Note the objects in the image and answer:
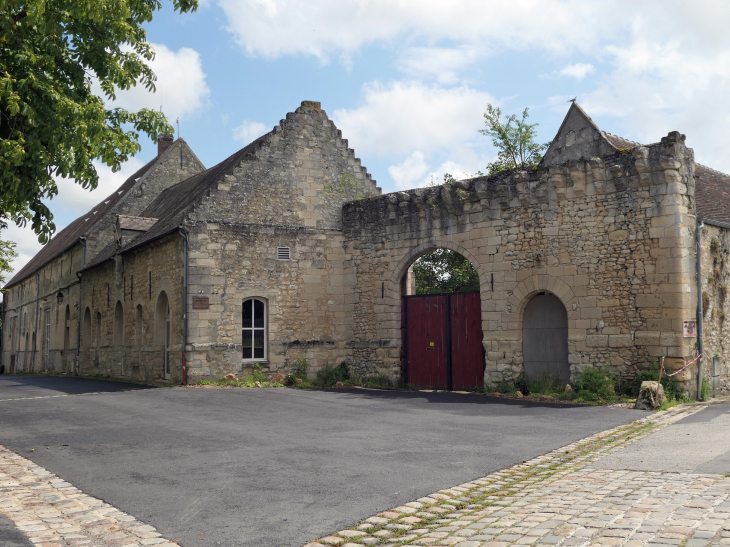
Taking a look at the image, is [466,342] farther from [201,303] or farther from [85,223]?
[85,223]

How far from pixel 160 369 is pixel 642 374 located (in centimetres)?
1207

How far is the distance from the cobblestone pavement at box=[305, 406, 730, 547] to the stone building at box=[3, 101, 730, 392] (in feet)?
22.8

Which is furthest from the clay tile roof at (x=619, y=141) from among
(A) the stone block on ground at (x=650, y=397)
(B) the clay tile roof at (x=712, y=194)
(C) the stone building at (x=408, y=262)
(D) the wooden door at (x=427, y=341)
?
(A) the stone block on ground at (x=650, y=397)

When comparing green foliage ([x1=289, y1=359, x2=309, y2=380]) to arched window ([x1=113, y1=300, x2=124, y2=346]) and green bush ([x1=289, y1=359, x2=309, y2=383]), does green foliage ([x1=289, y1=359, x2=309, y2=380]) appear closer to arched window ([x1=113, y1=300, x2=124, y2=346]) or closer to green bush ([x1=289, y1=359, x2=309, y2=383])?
green bush ([x1=289, y1=359, x2=309, y2=383])

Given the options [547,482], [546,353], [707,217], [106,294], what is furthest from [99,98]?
[106,294]

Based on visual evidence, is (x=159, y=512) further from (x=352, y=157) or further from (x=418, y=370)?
(x=352, y=157)

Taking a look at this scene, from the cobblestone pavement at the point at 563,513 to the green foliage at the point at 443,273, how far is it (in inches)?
699

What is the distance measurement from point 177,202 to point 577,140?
1170 cm

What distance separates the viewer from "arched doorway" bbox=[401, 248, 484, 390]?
15.0 metres

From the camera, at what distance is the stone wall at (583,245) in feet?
39.5

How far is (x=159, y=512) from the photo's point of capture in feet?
16.1

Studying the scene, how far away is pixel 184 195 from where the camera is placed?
2073cm

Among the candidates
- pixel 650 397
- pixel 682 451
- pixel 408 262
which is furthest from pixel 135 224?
pixel 682 451

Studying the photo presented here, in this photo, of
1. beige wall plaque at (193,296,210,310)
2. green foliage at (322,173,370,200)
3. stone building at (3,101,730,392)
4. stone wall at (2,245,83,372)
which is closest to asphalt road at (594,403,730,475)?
stone building at (3,101,730,392)
